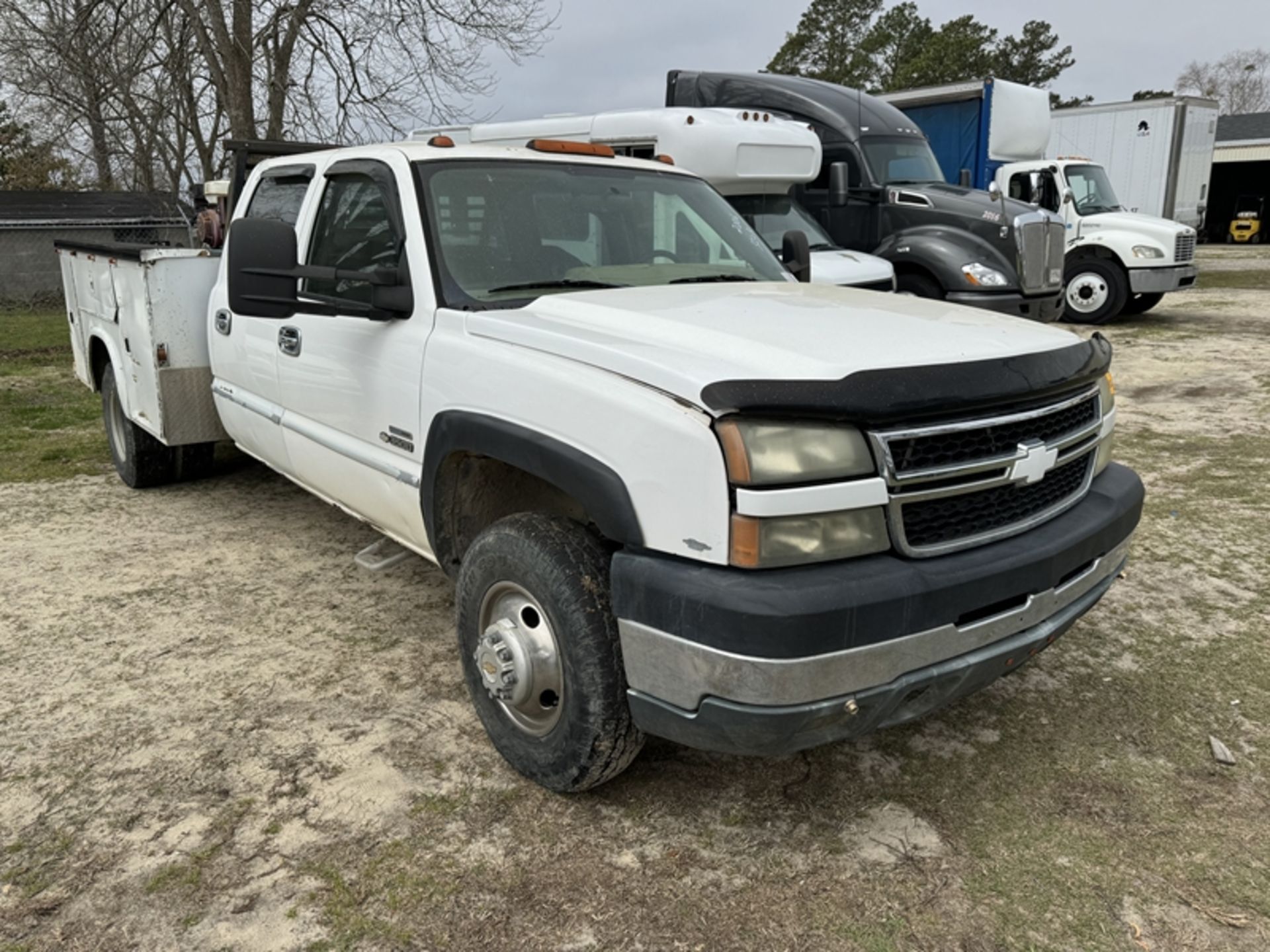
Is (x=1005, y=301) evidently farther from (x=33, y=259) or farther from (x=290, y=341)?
(x=33, y=259)

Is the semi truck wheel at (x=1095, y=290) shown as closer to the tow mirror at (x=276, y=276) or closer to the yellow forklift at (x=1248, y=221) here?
the tow mirror at (x=276, y=276)

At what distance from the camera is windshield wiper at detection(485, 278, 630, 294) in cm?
342

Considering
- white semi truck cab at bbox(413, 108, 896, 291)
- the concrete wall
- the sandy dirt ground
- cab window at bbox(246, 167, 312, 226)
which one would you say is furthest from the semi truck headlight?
the concrete wall

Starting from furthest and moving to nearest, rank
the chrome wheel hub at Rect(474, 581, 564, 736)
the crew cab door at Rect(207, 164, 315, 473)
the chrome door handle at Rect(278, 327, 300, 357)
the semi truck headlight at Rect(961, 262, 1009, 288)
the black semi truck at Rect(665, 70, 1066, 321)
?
the black semi truck at Rect(665, 70, 1066, 321) < the semi truck headlight at Rect(961, 262, 1009, 288) < the crew cab door at Rect(207, 164, 315, 473) < the chrome door handle at Rect(278, 327, 300, 357) < the chrome wheel hub at Rect(474, 581, 564, 736)

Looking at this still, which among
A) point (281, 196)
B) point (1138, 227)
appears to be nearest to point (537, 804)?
point (281, 196)

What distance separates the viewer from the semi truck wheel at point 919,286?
1092 cm

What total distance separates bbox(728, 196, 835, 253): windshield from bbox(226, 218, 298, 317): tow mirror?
22.8ft

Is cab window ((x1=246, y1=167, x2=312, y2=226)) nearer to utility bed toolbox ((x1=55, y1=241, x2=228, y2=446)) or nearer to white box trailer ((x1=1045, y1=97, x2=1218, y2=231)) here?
utility bed toolbox ((x1=55, y1=241, x2=228, y2=446))

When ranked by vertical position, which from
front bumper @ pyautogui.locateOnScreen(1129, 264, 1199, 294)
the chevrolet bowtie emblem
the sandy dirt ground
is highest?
the chevrolet bowtie emblem

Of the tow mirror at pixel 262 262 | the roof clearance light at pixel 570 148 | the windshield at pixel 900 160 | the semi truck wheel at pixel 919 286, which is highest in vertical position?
the windshield at pixel 900 160

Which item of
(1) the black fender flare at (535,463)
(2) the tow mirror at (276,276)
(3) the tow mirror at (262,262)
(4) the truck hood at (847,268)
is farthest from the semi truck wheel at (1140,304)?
(3) the tow mirror at (262,262)

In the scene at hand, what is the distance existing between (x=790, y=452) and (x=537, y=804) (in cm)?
133

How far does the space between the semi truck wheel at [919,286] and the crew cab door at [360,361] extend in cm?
800

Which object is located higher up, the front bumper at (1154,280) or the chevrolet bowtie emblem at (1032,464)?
the chevrolet bowtie emblem at (1032,464)
